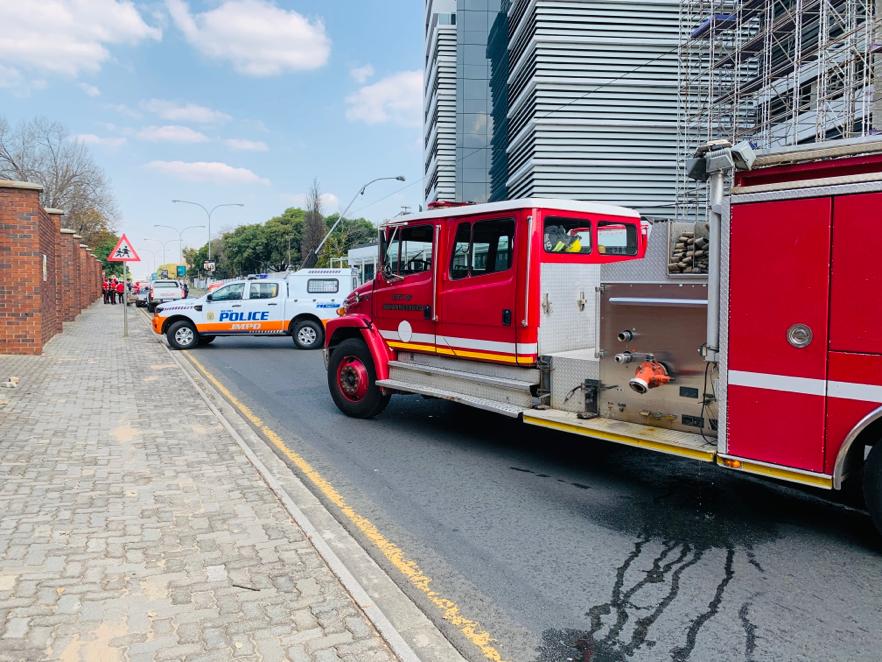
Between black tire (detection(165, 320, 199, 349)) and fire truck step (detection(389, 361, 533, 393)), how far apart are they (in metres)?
10.8

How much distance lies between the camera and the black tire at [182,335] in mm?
17469

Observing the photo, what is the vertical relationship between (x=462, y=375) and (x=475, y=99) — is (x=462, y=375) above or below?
below

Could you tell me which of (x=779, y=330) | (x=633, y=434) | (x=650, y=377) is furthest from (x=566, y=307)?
(x=779, y=330)

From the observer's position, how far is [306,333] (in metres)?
17.6

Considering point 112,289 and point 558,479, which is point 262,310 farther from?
point 112,289

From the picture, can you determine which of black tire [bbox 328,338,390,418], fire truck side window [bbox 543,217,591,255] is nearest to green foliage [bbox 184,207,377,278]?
black tire [bbox 328,338,390,418]

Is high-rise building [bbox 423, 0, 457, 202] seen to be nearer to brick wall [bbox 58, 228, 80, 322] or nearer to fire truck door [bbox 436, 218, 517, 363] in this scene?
brick wall [bbox 58, 228, 80, 322]

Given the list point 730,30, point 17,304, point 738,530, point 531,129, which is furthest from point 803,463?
point 531,129

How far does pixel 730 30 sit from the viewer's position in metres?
26.0

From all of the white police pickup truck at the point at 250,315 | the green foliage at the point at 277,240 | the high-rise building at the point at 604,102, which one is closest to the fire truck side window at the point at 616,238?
the white police pickup truck at the point at 250,315

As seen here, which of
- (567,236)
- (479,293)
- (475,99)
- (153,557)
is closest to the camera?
(153,557)

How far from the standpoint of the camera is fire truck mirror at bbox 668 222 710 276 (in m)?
5.29

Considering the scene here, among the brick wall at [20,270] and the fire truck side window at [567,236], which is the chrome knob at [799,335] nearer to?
the fire truck side window at [567,236]

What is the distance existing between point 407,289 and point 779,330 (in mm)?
4403
